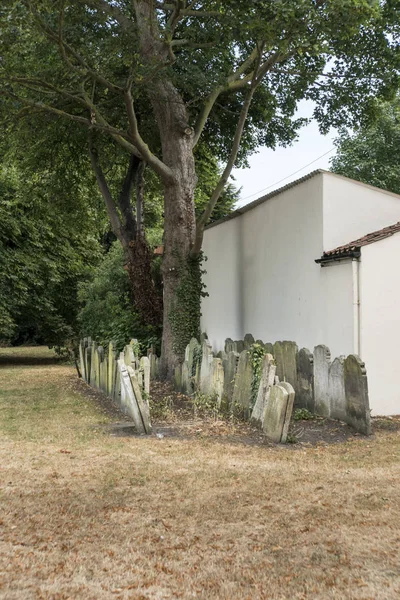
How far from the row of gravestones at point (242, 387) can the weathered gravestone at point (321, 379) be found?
1.16 m

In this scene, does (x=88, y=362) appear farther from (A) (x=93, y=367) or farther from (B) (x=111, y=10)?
(B) (x=111, y=10)

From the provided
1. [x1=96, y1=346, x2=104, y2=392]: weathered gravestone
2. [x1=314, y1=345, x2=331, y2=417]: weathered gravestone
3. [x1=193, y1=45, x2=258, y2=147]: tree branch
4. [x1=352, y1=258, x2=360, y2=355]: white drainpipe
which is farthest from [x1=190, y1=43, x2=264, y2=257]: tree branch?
[x1=314, y1=345, x2=331, y2=417]: weathered gravestone

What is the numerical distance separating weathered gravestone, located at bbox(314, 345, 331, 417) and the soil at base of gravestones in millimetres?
194

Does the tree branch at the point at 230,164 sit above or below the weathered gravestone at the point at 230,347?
above

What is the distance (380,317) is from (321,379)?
153cm

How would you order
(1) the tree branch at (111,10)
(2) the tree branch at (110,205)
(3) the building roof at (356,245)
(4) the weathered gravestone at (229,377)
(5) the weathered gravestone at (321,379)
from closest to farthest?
(5) the weathered gravestone at (321,379)
(4) the weathered gravestone at (229,377)
(3) the building roof at (356,245)
(1) the tree branch at (111,10)
(2) the tree branch at (110,205)

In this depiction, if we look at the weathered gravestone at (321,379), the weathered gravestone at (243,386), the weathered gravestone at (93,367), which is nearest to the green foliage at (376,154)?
the weathered gravestone at (93,367)

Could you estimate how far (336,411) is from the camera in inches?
374

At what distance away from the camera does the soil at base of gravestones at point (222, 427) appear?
8.42 meters

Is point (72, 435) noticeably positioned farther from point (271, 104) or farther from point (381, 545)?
point (271, 104)

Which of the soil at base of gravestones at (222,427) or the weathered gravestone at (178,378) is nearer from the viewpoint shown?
the soil at base of gravestones at (222,427)

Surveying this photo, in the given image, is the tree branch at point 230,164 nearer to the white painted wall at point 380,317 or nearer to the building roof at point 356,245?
the building roof at point 356,245

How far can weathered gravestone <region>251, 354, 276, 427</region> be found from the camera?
8805 millimetres

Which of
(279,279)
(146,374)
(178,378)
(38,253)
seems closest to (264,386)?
(146,374)
